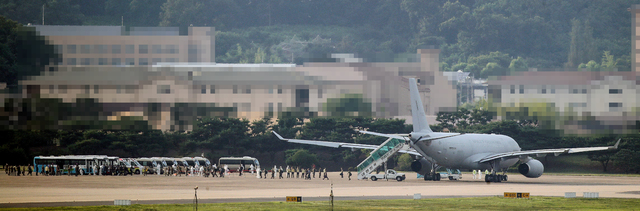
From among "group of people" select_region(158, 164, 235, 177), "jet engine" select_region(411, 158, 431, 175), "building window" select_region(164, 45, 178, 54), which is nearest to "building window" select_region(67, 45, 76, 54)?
"building window" select_region(164, 45, 178, 54)

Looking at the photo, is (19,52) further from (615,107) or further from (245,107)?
(615,107)

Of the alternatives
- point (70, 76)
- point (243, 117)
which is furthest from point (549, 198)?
point (70, 76)

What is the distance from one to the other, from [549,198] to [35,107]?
80.0 m

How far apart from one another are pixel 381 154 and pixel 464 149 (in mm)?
8720

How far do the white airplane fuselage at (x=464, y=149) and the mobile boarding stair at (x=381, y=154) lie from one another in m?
4.80

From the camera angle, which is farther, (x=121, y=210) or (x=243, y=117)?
(x=243, y=117)

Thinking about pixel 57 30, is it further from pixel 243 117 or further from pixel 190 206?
pixel 190 206

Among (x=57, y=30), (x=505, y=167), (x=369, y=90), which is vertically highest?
(x=57, y=30)

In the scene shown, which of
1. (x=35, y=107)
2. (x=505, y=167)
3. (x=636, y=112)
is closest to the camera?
(x=505, y=167)

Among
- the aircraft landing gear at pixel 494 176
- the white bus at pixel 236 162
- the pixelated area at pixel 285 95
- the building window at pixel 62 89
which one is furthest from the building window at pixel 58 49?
the aircraft landing gear at pixel 494 176

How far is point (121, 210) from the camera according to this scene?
130 ft

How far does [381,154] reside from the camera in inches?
3187

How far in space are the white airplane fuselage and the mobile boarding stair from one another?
4797 millimetres

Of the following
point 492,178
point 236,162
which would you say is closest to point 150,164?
point 236,162
